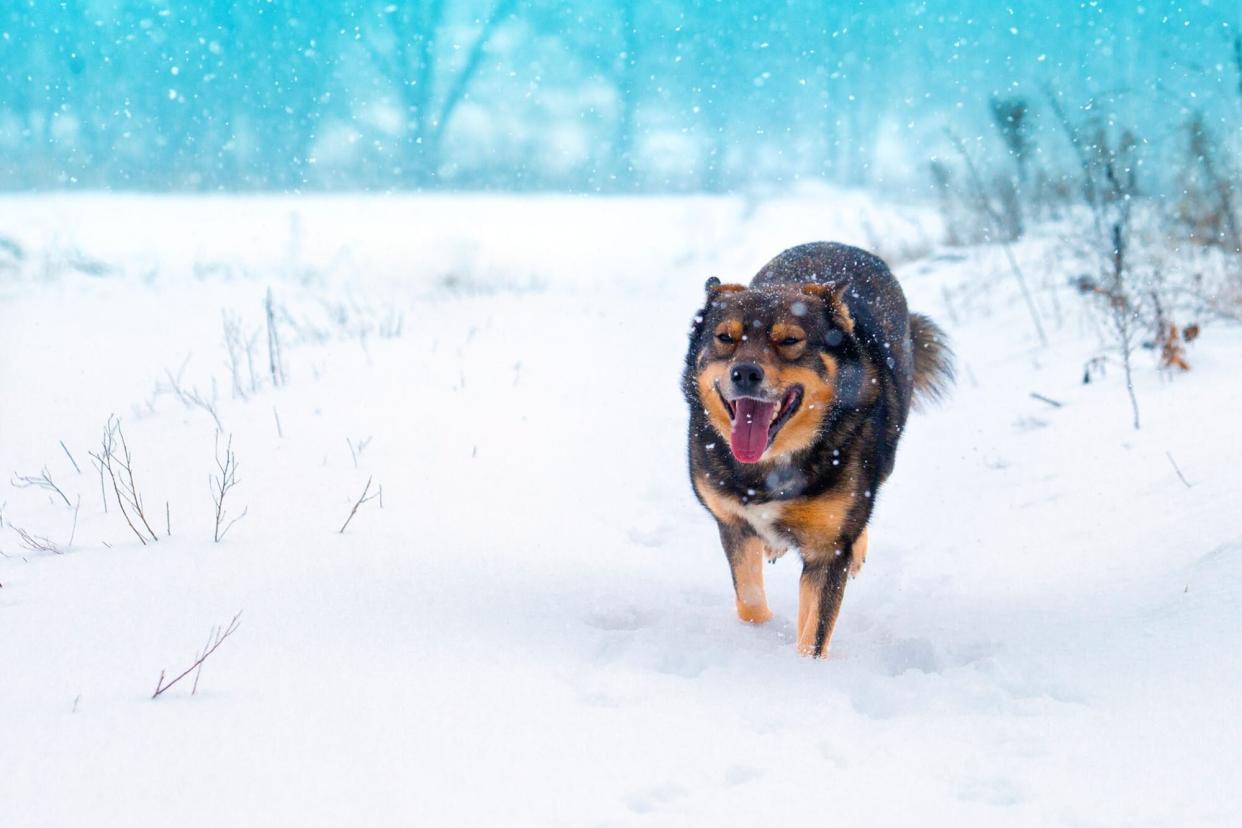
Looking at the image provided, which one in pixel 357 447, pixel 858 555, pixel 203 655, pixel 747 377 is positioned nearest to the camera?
pixel 203 655

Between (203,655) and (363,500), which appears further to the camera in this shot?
(363,500)

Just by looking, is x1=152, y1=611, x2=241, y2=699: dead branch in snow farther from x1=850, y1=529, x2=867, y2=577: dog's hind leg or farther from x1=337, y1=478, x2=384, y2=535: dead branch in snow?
x1=850, y1=529, x2=867, y2=577: dog's hind leg

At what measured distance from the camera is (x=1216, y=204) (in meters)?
6.77

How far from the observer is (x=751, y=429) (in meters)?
3.05

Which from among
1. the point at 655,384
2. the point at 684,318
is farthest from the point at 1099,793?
the point at 684,318

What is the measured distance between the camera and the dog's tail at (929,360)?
4930 mm

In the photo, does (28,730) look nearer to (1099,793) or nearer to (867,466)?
(1099,793)

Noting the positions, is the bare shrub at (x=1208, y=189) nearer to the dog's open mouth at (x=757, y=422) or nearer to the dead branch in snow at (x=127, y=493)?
the dog's open mouth at (x=757, y=422)

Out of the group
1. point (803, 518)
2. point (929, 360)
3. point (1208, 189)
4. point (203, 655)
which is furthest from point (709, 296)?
point (1208, 189)

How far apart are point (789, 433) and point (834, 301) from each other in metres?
0.56

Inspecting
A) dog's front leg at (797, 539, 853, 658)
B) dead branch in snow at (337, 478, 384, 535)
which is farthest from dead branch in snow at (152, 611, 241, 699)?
dog's front leg at (797, 539, 853, 658)

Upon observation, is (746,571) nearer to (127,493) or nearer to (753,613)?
(753,613)

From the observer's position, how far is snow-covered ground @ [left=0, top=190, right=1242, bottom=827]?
6.28 feet

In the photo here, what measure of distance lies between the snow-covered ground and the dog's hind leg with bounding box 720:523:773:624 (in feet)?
0.42
